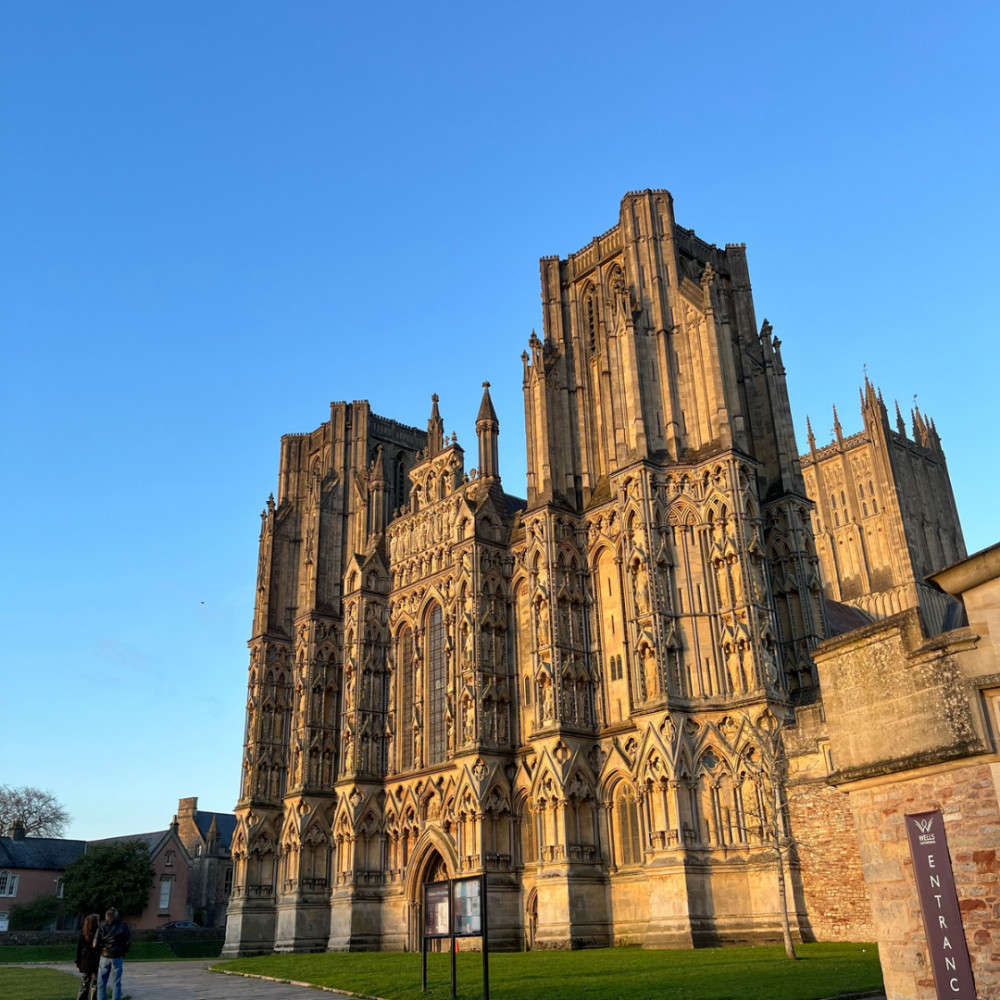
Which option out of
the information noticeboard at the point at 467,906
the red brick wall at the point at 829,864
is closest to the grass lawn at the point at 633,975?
the red brick wall at the point at 829,864

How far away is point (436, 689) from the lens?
42.4 metres

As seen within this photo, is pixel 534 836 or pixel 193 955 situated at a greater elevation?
pixel 534 836

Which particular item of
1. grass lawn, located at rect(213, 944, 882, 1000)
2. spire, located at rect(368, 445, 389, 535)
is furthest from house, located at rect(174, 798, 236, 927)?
grass lawn, located at rect(213, 944, 882, 1000)

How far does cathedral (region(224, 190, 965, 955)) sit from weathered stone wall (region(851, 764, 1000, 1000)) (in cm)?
1150

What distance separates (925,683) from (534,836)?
25.7 m

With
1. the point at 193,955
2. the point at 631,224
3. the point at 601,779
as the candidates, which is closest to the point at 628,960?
the point at 601,779

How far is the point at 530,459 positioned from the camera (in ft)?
128

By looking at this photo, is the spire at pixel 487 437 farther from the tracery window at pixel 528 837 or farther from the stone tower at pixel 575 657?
the tracery window at pixel 528 837

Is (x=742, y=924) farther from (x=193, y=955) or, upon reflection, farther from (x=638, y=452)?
(x=193, y=955)

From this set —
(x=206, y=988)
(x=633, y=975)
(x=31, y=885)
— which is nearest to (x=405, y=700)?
(x=206, y=988)

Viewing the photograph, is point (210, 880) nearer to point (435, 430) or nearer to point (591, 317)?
point (435, 430)

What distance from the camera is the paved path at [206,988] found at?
20703 millimetres

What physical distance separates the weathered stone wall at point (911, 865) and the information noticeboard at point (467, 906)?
22.6 ft

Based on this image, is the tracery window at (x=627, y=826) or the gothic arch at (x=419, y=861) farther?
the gothic arch at (x=419, y=861)
